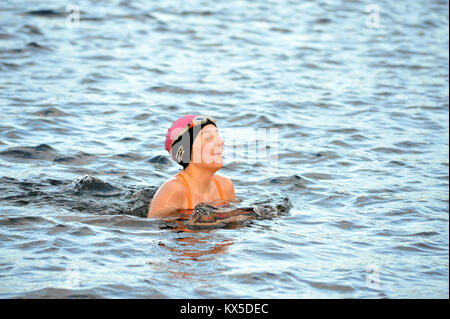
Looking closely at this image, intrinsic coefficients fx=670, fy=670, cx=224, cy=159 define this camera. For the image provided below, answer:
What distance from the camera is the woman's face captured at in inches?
308

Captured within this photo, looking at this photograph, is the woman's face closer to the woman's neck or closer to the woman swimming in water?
the woman swimming in water

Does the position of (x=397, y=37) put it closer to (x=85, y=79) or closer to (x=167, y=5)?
(x=167, y=5)

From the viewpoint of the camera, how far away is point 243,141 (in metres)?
12.0

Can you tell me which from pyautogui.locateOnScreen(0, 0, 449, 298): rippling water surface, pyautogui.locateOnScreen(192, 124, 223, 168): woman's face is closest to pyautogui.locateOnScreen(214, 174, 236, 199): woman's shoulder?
pyautogui.locateOnScreen(0, 0, 449, 298): rippling water surface

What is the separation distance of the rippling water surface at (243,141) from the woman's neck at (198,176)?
0.67m

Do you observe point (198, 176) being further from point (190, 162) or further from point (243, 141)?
point (243, 141)

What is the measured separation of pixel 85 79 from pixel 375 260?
9.52 m

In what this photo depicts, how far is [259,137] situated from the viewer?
483 inches

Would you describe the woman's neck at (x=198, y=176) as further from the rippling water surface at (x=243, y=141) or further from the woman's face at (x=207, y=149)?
the rippling water surface at (x=243, y=141)

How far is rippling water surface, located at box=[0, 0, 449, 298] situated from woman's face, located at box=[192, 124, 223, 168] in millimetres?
835

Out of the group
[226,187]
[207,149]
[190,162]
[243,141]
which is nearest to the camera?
[207,149]

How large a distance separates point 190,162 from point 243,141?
Result: 4157 millimetres

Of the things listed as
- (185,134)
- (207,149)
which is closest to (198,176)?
(207,149)

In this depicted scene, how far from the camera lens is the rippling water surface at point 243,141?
6.51 meters
